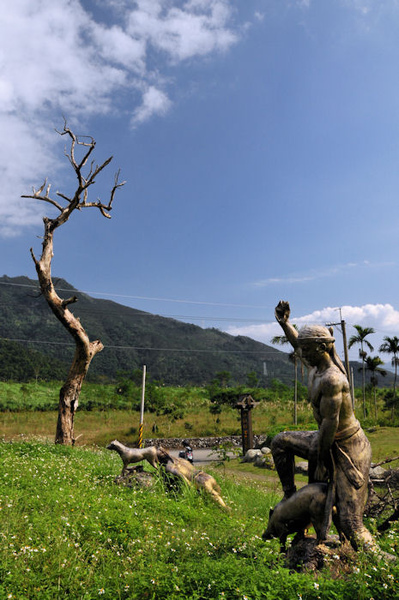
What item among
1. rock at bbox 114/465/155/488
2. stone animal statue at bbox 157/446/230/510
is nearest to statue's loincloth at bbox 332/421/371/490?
stone animal statue at bbox 157/446/230/510

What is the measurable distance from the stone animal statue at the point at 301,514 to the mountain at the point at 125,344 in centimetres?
6213

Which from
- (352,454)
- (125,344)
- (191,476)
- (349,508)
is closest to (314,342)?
(352,454)

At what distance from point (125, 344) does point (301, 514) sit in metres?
117

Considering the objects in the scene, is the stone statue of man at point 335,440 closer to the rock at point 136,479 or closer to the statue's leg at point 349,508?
the statue's leg at point 349,508

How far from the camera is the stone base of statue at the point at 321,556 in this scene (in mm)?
3744

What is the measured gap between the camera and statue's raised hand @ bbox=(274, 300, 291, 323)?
17.0 ft

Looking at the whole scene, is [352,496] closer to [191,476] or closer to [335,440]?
Result: [335,440]

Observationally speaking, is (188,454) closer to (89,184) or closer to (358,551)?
(89,184)

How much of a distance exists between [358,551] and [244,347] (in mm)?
146785

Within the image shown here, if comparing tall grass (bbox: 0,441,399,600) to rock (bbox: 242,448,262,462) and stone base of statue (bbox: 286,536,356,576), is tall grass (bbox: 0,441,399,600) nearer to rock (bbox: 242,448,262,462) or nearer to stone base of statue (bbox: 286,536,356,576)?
stone base of statue (bbox: 286,536,356,576)

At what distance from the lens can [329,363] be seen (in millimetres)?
4328

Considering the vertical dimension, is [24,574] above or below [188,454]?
above

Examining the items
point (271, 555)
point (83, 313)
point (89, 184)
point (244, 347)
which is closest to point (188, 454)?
point (89, 184)

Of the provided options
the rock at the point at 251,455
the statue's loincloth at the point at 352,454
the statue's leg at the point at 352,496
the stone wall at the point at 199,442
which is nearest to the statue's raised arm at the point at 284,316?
the statue's loincloth at the point at 352,454
